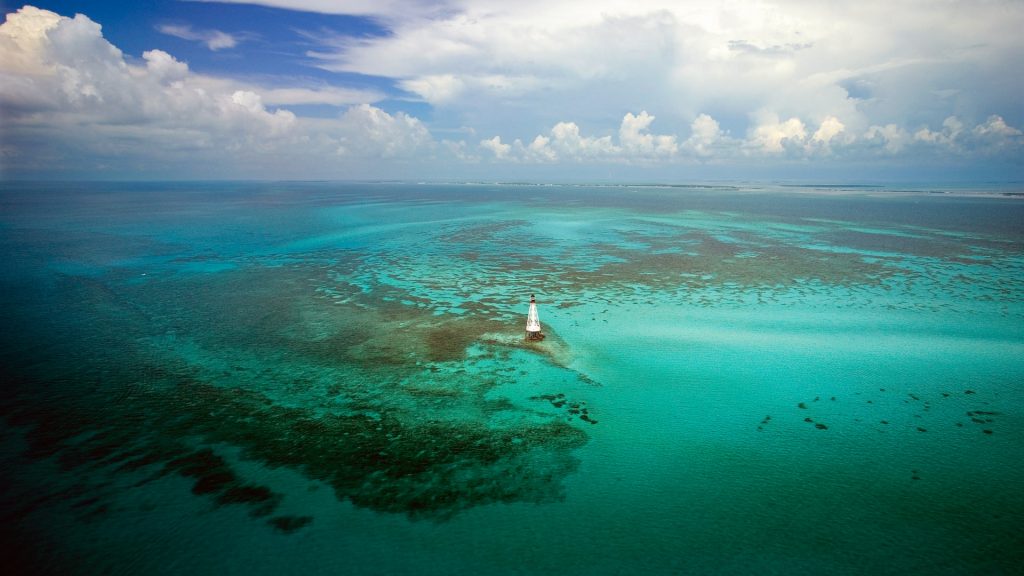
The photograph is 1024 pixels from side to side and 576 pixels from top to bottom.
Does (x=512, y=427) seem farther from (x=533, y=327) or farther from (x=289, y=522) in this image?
(x=533, y=327)

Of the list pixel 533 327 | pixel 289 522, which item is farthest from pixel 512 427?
pixel 533 327

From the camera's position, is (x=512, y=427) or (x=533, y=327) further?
(x=533, y=327)

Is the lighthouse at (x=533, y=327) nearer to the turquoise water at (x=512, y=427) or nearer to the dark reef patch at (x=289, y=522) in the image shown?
the turquoise water at (x=512, y=427)

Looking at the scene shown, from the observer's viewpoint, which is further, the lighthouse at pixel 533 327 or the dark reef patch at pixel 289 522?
the lighthouse at pixel 533 327

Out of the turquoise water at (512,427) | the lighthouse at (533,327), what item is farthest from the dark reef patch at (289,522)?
the lighthouse at (533,327)

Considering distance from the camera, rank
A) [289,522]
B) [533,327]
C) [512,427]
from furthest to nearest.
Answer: [533,327] → [512,427] → [289,522]

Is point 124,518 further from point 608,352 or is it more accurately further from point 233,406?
point 608,352

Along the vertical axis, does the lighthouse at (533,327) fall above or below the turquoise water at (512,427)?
above

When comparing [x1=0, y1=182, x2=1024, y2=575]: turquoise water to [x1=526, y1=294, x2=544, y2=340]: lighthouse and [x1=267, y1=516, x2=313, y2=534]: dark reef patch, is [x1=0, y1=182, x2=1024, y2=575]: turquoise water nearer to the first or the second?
[x1=267, y1=516, x2=313, y2=534]: dark reef patch

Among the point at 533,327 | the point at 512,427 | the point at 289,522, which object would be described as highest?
the point at 533,327
